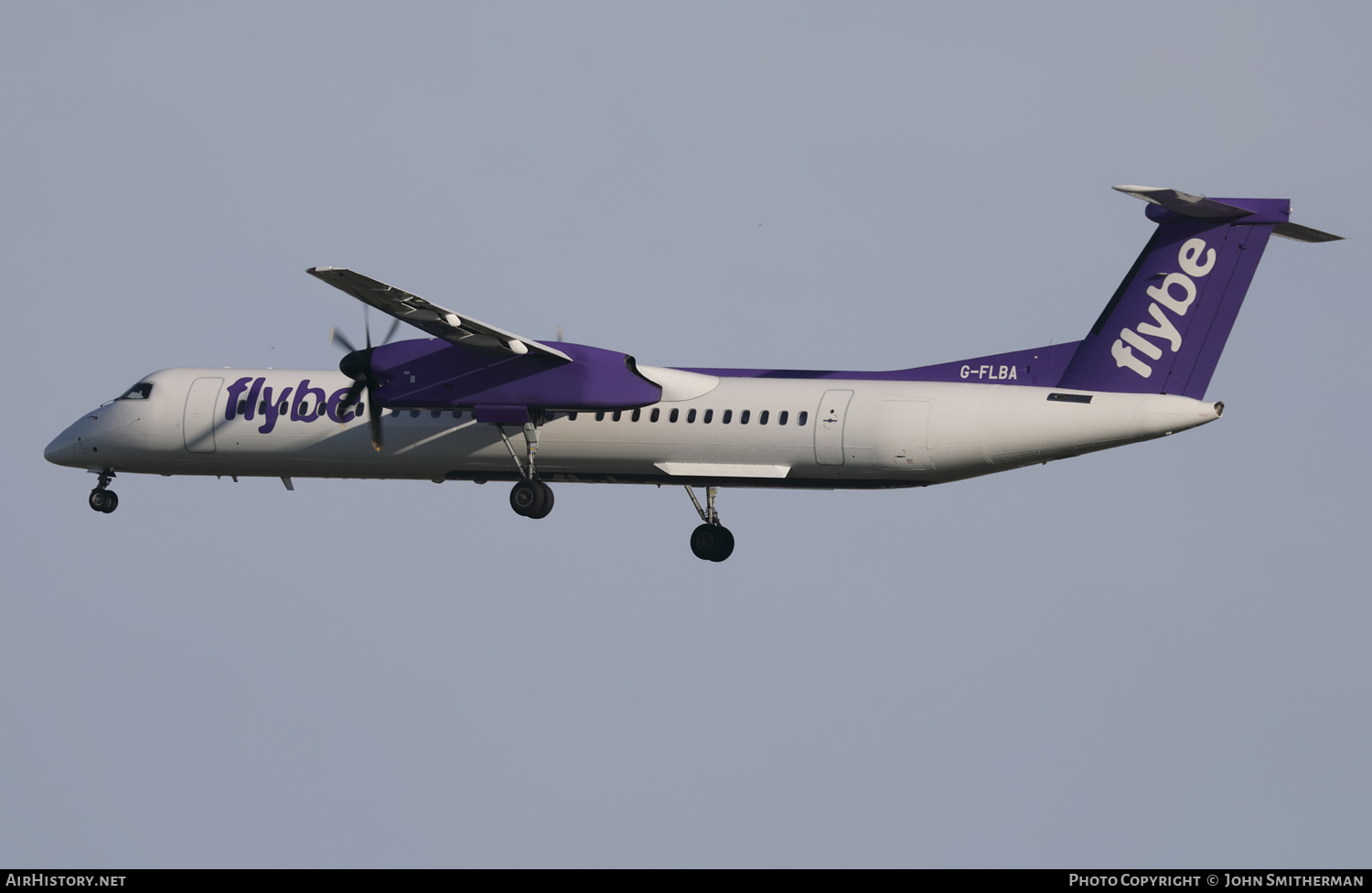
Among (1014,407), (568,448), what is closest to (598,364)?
(568,448)

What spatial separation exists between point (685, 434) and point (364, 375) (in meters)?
5.40

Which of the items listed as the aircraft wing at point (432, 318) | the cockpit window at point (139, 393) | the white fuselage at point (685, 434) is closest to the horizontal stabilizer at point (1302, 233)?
the white fuselage at point (685, 434)

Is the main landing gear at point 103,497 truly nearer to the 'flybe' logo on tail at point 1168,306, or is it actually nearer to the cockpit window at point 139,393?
the cockpit window at point 139,393

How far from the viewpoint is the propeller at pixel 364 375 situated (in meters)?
34.4

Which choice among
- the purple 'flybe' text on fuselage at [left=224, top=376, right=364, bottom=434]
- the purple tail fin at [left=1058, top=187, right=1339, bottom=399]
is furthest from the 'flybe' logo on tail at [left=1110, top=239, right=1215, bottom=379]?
the purple 'flybe' text on fuselage at [left=224, top=376, right=364, bottom=434]

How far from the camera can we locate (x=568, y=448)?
34625 mm

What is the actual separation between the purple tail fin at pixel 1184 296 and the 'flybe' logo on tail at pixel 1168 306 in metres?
0.01

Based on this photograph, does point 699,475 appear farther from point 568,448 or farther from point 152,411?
point 152,411

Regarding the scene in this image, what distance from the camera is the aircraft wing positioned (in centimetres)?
3219

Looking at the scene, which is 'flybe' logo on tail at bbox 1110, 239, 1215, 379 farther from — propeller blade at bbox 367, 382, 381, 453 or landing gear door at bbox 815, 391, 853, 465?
propeller blade at bbox 367, 382, 381, 453

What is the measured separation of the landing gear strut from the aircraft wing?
4.21 metres
